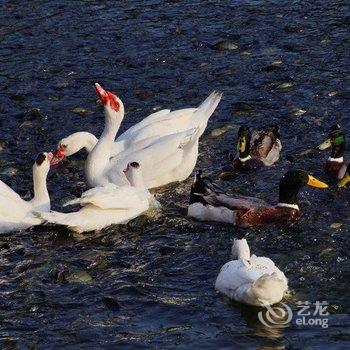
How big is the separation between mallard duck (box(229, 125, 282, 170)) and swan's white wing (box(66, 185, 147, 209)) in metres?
1.39

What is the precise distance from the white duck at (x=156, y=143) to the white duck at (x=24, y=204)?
99cm

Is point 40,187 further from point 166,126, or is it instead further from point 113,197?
point 166,126

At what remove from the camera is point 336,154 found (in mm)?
12750

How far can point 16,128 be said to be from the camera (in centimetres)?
1441

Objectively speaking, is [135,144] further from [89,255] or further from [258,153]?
[89,255]

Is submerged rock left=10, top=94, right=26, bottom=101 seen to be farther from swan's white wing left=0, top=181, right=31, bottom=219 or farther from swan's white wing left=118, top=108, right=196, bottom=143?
swan's white wing left=0, top=181, right=31, bottom=219

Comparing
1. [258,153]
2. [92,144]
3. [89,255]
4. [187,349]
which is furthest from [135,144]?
[187,349]

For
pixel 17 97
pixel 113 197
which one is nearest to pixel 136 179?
pixel 113 197

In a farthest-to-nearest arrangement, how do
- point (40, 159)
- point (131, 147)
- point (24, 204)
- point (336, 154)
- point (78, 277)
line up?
1. point (131, 147)
2. point (336, 154)
3. point (40, 159)
4. point (24, 204)
5. point (78, 277)

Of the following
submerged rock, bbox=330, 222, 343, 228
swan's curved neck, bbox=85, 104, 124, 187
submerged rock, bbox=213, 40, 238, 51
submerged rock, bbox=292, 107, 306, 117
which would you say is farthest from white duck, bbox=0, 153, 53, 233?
submerged rock, bbox=213, 40, 238, 51

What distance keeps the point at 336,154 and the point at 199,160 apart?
1.77m

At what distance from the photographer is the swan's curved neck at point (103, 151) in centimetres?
1303

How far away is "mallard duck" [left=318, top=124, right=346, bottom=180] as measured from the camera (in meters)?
12.7

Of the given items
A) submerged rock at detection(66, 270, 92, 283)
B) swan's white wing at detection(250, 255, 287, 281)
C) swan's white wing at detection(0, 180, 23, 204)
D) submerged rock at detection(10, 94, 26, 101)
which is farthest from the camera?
submerged rock at detection(10, 94, 26, 101)
